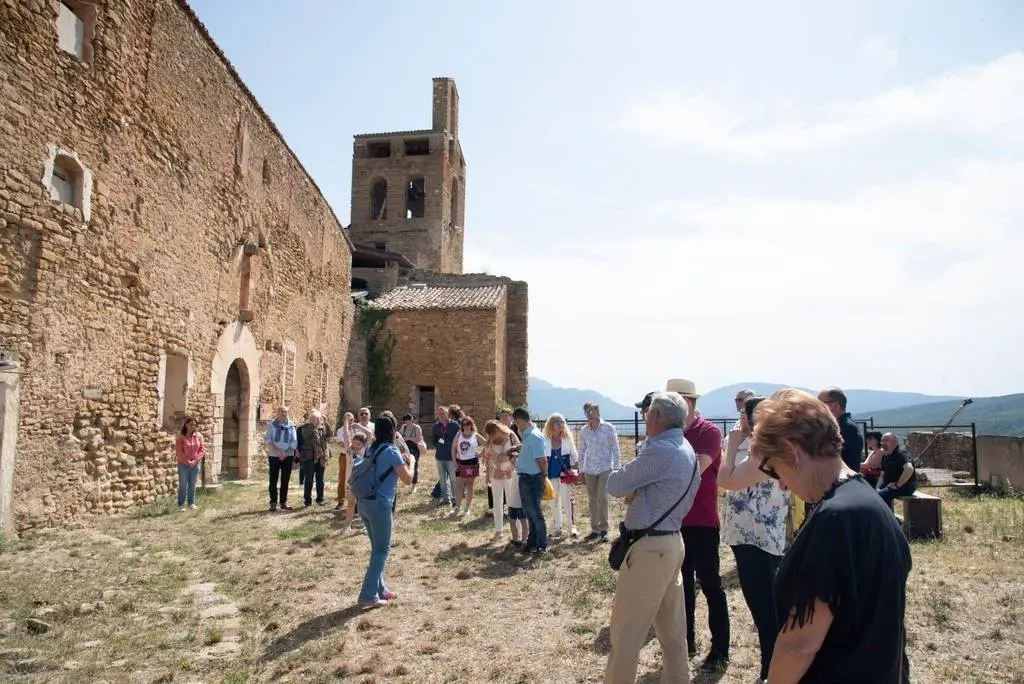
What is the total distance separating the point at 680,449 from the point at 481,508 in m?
7.24

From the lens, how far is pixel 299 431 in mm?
10367

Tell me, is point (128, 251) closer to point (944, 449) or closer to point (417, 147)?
point (944, 449)

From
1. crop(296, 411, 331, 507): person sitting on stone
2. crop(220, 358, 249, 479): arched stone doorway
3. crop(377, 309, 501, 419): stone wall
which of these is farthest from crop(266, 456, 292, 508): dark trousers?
crop(377, 309, 501, 419): stone wall

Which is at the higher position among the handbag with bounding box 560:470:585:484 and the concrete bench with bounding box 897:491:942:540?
the handbag with bounding box 560:470:585:484

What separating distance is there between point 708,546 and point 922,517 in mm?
5441

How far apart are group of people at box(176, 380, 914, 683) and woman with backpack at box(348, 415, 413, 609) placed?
1 cm

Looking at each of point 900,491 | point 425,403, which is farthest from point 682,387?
point 425,403

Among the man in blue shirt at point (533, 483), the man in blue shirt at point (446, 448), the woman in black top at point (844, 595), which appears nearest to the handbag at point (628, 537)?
the woman in black top at point (844, 595)

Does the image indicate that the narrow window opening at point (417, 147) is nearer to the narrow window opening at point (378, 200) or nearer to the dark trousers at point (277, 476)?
the narrow window opening at point (378, 200)

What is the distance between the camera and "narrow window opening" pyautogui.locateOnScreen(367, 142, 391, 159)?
3752cm

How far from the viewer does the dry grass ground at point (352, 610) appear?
416cm

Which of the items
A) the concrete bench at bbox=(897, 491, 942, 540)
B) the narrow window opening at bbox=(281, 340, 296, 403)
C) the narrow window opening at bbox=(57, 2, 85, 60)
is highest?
the narrow window opening at bbox=(57, 2, 85, 60)

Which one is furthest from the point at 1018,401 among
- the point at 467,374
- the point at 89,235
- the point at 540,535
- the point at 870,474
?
the point at 89,235

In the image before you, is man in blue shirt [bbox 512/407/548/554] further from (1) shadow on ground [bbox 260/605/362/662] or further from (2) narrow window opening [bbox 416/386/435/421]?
(2) narrow window opening [bbox 416/386/435/421]
